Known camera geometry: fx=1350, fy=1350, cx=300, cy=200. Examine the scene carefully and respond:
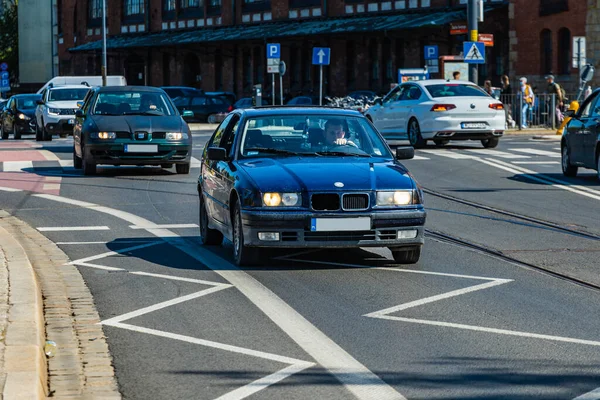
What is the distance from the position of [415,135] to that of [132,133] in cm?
957

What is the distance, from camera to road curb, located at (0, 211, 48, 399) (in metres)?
6.28

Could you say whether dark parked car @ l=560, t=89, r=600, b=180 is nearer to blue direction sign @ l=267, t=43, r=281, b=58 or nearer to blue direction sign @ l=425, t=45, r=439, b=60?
blue direction sign @ l=425, t=45, r=439, b=60

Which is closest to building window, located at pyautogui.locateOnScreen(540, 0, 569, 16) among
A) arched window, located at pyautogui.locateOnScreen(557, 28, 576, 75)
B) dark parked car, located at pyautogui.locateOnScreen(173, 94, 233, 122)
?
arched window, located at pyautogui.locateOnScreen(557, 28, 576, 75)

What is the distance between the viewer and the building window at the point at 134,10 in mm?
Result: 79750

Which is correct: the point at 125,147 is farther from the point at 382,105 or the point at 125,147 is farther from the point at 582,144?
the point at 382,105

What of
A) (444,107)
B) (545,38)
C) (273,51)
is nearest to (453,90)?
(444,107)

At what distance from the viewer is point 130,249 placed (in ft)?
42.0

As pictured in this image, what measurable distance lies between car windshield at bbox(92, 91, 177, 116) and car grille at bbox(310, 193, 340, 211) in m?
12.8

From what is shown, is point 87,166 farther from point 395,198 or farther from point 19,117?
point 19,117

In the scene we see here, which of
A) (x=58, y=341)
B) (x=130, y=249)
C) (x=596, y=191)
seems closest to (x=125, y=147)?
(x=596, y=191)

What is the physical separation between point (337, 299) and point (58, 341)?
235 centimetres

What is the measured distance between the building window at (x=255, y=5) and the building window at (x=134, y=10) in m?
10.5

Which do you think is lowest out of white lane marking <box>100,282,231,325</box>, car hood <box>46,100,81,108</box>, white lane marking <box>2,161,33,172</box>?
white lane marking <box>100,282,231,325</box>

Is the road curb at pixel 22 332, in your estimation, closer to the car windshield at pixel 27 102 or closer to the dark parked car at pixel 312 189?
the dark parked car at pixel 312 189
